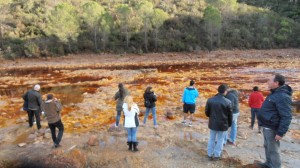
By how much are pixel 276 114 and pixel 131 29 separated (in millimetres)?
51293

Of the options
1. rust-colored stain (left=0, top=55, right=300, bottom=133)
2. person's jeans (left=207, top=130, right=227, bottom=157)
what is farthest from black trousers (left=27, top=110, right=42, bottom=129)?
person's jeans (left=207, top=130, right=227, bottom=157)

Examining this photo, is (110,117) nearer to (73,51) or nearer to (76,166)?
(76,166)

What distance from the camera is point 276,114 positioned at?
6.22 metres

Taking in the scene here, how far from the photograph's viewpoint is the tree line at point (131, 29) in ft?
163

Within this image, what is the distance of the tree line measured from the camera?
49812mm

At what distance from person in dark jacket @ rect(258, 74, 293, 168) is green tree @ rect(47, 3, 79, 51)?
45.9 m

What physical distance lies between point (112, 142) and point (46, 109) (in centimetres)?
251

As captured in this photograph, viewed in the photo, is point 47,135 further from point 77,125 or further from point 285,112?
point 285,112

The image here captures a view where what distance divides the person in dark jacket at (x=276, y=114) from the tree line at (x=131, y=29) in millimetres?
45080

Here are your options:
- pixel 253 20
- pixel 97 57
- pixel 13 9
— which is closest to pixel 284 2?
pixel 253 20

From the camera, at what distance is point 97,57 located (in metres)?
47.4

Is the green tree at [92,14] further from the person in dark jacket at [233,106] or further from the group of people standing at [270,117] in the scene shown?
the group of people standing at [270,117]

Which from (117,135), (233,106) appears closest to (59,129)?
(117,135)

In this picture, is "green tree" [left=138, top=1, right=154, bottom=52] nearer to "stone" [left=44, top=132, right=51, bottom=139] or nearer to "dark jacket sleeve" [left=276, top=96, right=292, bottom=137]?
"stone" [left=44, top=132, right=51, bottom=139]
